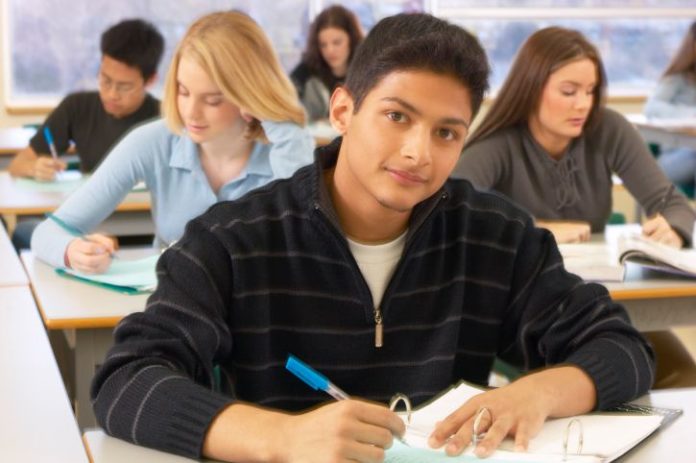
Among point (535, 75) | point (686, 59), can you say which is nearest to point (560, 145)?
point (535, 75)

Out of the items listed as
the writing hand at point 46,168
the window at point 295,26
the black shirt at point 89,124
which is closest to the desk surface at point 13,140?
the black shirt at point 89,124

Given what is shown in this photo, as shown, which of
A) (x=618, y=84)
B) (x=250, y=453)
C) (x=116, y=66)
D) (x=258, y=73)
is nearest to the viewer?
(x=250, y=453)

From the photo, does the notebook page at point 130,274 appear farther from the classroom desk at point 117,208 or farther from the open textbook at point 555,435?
the open textbook at point 555,435

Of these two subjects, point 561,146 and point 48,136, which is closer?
point 561,146

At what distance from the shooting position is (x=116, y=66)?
13.6 ft

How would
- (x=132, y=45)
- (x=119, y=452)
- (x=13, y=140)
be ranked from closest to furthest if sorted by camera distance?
(x=119, y=452), (x=132, y=45), (x=13, y=140)

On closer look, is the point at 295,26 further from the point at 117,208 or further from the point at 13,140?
the point at 117,208

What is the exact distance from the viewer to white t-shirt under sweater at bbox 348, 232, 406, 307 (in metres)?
1.69

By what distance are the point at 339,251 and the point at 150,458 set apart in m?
0.45

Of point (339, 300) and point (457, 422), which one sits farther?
point (339, 300)

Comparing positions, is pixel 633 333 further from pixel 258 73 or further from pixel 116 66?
pixel 116 66

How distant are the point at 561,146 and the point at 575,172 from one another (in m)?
0.09

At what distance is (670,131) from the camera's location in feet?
18.5

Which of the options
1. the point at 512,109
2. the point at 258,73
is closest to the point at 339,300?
the point at 258,73
